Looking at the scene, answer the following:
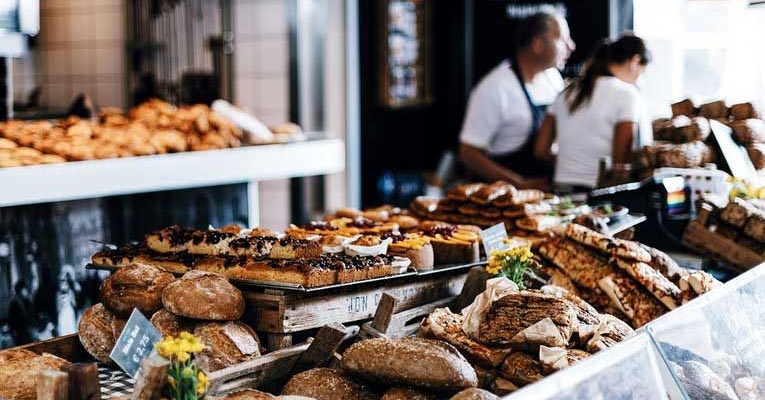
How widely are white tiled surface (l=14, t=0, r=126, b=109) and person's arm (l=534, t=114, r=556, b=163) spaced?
402cm

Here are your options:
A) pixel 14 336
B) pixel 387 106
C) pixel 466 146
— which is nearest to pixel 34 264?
pixel 14 336

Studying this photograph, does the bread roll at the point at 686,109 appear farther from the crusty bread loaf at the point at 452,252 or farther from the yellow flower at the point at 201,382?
the yellow flower at the point at 201,382

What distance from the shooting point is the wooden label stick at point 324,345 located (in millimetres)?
2299

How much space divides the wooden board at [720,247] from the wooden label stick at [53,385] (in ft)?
8.51

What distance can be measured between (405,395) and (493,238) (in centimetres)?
115

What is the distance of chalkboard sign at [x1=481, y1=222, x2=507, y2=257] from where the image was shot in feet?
10.1

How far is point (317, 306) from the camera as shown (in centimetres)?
257

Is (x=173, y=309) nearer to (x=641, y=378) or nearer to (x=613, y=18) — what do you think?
(x=641, y=378)

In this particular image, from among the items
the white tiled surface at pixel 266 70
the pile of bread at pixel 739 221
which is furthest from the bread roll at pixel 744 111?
the white tiled surface at pixel 266 70

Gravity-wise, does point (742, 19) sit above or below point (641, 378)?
above

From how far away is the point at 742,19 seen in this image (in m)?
6.71

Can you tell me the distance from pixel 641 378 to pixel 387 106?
6.57m

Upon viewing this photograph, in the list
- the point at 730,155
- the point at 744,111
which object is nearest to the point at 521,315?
the point at 730,155

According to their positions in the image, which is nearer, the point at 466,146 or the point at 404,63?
the point at 466,146
